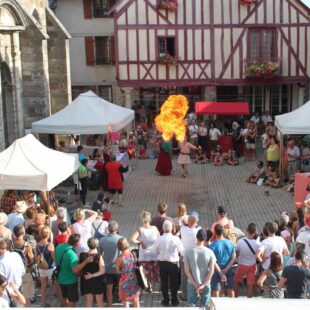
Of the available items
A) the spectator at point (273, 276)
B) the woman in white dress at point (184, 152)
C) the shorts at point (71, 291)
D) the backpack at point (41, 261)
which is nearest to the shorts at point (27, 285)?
the backpack at point (41, 261)

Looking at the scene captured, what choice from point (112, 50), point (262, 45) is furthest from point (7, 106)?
point (262, 45)

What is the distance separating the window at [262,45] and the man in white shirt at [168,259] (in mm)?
17974

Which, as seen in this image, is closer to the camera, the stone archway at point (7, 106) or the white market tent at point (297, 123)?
the white market tent at point (297, 123)

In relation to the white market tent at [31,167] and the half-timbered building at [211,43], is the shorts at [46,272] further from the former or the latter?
the half-timbered building at [211,43]

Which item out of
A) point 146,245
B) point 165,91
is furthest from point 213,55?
point 146,245

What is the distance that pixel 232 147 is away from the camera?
20.3 meters

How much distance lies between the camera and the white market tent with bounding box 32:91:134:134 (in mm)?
15211

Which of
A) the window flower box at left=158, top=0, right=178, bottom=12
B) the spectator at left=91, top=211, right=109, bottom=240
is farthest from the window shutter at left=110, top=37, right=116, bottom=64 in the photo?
the spectator at left=91, top=211, right=109, bottom=240

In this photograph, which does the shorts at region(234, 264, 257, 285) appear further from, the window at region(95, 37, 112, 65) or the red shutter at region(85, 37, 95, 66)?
the red shutter at region(85, 37, 95, 66)

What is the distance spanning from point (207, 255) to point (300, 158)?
9.41 meters

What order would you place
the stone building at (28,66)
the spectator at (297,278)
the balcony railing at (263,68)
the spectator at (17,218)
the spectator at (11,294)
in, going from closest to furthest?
the spectator at (297,278), the spectator at (11,294), the spectator at (17,218), the stone building at (28,66), the balcony railing at (263,68)

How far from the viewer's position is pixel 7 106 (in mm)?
16906

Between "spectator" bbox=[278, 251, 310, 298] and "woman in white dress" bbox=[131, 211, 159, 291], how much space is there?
2.18 metres

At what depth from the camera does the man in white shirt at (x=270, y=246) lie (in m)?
8.07
